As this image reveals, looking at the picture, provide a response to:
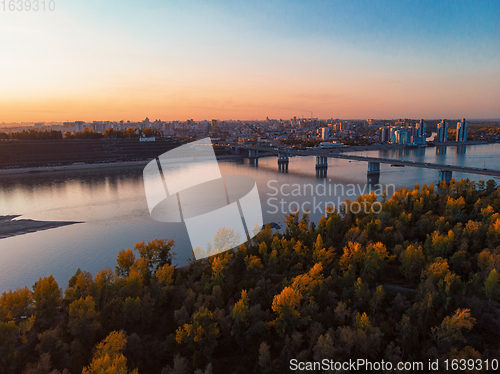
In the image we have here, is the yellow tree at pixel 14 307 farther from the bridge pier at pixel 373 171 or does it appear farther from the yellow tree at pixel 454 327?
the bridge pier at pixel 373 171

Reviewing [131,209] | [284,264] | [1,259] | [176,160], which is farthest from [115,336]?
[176,160]

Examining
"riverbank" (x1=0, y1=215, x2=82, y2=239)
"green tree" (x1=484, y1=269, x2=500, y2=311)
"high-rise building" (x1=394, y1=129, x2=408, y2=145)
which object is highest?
"high-rise building" (x1=394, y1=129, x2=408, y2=145)

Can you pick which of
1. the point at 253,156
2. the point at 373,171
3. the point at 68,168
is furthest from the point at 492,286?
the point at 253,156

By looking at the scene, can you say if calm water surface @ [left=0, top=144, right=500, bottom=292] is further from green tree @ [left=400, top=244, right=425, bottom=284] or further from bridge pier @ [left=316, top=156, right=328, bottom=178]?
green tree @ [left=400, top=244, right=425, bottom=284]

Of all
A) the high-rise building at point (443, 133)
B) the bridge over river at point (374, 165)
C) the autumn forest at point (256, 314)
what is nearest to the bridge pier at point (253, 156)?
the bridge over river at point (374, 165)

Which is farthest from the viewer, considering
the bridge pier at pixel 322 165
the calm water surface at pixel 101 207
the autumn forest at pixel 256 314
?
the bridge pier at pixel 322 165

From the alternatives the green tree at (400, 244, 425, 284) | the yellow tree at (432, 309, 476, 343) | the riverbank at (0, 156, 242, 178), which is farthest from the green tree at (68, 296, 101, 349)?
the riverbank at (0, 156, 242, 178)

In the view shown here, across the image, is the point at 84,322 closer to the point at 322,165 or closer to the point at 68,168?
the point at 322,165

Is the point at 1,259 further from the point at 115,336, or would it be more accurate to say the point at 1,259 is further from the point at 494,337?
the point at 494,337
